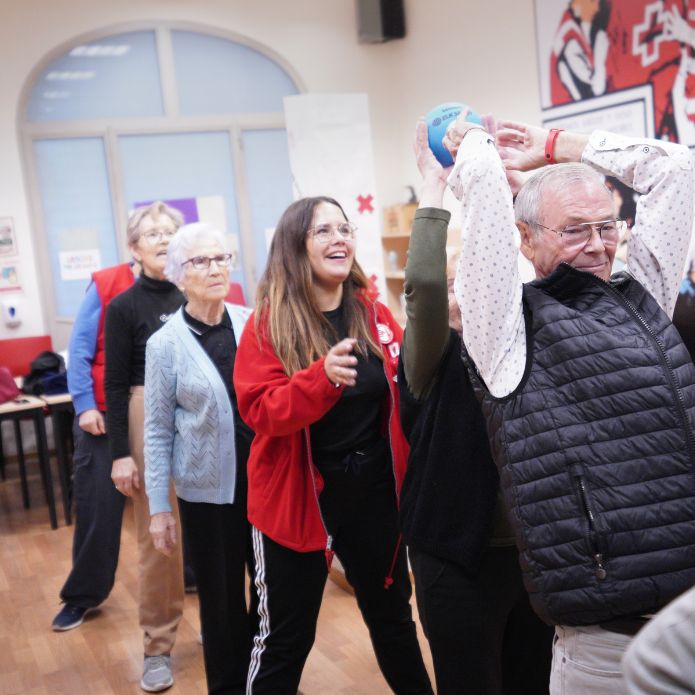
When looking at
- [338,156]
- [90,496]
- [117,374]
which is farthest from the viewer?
[338,156]

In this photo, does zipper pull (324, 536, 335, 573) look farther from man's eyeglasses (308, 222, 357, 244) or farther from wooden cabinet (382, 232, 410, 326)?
wooden cabinet (382, 232, 410, 326)

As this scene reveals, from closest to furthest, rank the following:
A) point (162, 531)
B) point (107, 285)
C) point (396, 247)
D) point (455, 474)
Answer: point (455, 474), point (162, 531), point (107, 285), point (396, 247)

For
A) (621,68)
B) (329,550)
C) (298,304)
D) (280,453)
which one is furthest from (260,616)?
(621,68)

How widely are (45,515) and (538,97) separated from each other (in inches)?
174

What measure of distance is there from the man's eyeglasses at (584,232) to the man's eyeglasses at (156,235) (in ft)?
6.70

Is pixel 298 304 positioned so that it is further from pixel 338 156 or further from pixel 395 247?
pixel 395 247

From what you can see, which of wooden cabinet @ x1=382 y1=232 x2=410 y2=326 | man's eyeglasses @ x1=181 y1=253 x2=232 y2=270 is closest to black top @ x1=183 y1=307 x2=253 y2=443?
man's eyeglasses @ x1=181 y1=253 x2=232 y2=270

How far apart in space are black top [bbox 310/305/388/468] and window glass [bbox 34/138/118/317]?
5307 millimetres

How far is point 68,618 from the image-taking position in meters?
→ 3.63

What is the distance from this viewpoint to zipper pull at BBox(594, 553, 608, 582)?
1.23 m

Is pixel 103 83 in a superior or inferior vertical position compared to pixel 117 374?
superior

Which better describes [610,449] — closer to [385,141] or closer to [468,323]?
[468,323]

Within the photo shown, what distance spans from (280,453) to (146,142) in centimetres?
566

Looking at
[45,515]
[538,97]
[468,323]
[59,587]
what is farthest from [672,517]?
[538,97]
